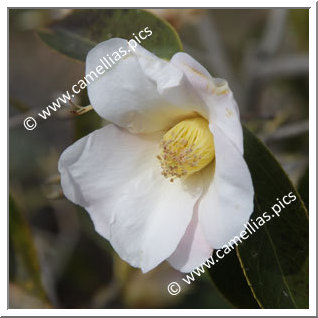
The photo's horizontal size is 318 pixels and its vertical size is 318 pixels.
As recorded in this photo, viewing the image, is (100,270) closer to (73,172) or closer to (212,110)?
(73,172)

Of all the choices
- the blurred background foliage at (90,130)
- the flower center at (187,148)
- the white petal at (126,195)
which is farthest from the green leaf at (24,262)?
the flower center at (187,148)

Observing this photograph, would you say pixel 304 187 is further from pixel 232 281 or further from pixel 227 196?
pixel 227 196

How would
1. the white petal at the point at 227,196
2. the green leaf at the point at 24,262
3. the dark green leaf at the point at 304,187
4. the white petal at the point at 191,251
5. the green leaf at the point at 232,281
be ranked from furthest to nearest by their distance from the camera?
the green leaf at the point at 24,262 → the dark green leaf at the point at 304,187 → the green leaf at the point at 232,281 → the white petal at the point at 191,251 → the white petal at the point at 227,196

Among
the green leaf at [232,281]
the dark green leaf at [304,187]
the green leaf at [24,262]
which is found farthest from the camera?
the green leaf at [24,262]

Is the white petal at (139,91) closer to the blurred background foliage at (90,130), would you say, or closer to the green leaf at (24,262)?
the blurred background foliage at (90,130)

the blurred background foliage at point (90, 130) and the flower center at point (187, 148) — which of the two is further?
the blurred background foliage at point (90, 130)

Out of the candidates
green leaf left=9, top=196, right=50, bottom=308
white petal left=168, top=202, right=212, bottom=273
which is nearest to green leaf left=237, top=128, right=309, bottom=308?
white petal left=168, top=202, right=212, bottom=273

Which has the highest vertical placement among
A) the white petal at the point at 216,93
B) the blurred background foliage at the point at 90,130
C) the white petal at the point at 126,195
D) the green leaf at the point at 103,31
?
the green leaf at the point at 103,31

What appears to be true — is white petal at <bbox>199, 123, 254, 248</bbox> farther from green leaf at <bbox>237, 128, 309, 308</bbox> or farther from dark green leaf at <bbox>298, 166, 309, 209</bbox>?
dark green leaf at <bbox>298, 166, 309, 209</bbox>

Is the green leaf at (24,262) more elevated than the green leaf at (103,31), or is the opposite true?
the green leaf at (103,31)
